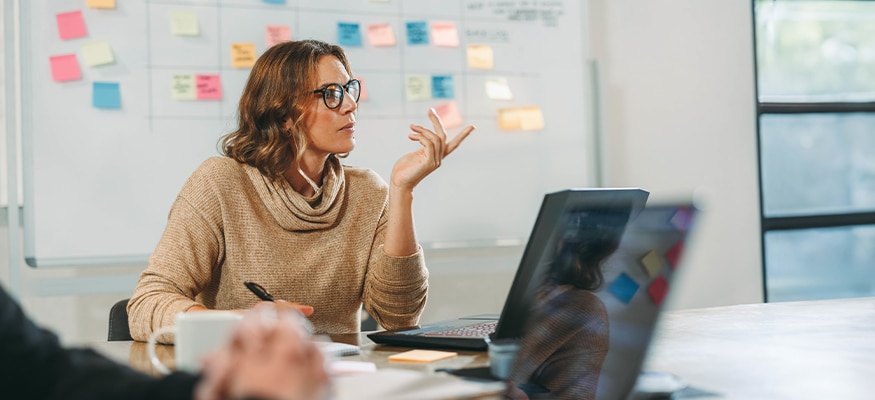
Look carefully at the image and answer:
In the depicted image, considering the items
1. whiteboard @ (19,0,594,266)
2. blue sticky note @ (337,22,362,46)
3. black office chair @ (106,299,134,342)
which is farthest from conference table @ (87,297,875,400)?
blue sticky note @ (337,22,362,46)

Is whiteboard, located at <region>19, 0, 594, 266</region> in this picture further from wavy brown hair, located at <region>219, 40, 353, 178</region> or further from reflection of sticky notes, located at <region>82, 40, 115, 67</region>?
wavy brown hair, located at <region>219, 40, 353, 178</region>

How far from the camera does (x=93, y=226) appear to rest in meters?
2.33

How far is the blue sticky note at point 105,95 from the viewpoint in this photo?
2.32 metres

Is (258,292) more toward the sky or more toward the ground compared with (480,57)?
more toward the ground

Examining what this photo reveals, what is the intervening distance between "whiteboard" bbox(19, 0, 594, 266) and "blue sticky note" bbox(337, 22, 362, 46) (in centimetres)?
2

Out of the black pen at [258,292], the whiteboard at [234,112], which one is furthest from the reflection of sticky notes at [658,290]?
the whiteboard at [234,112]

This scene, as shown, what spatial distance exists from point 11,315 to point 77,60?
1741mm

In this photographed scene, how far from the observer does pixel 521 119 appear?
2785 millimetres

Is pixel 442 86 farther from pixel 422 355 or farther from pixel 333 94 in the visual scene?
pixel 422 355

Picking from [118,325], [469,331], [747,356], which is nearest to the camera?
[747,356]

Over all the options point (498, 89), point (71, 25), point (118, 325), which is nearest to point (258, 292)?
point (118, 325)

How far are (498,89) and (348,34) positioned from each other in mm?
516

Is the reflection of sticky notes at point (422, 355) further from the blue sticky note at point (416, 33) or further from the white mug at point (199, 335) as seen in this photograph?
the blue sticky note at point (416, 33)

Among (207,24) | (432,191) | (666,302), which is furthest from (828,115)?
(666,302)
